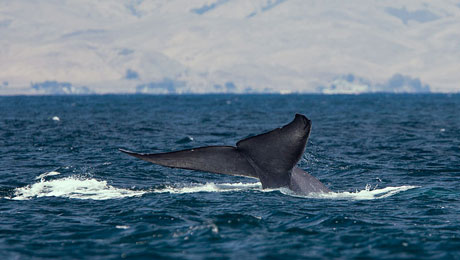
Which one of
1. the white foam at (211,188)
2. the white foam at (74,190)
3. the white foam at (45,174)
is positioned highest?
the white foam at (211,188)

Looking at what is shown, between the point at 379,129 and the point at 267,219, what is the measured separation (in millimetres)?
30676

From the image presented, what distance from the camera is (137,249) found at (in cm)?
1162

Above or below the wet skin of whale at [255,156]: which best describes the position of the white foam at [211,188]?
below

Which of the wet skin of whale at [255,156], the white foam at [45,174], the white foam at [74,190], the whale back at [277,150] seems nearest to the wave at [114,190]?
the white foam at [74,190]

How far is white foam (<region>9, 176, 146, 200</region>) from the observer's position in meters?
16.8

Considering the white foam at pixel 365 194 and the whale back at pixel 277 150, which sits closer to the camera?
the whale back at pixel 277 150

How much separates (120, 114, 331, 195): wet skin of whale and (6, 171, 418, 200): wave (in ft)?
8.06

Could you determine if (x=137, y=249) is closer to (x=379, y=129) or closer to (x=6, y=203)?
(x=6, y=203)

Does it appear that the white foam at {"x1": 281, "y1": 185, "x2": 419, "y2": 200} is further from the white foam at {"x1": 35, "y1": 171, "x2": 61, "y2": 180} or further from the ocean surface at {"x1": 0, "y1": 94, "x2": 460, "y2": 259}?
the white foam at {"x1": 35, "y1": 171, "x2": 61, "y2": 180}

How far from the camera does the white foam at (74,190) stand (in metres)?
16.8

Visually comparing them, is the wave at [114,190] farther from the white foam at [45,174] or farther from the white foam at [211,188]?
the white foam at [45,174]

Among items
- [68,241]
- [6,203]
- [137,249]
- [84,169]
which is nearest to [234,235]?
[137,249]

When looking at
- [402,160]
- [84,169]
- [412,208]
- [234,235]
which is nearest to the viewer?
[234,235]

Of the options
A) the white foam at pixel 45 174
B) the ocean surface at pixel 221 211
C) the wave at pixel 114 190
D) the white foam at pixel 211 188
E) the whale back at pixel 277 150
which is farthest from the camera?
the white foam at pixel 45 174
